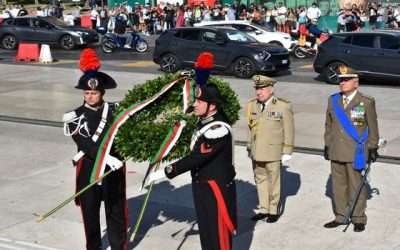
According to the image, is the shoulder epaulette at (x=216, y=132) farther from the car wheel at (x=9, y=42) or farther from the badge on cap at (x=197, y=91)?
the car wheel at (x=9, y=42)

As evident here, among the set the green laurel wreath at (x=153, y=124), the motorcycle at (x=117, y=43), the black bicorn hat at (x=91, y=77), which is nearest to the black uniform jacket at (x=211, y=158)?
the green laurel wreath at (x=153, y=124)

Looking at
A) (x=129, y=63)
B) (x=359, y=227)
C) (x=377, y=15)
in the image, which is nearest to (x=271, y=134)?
(x=359, y=227)

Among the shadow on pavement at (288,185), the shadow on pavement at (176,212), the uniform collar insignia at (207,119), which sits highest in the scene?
the uniform collar insignia at (207,119)

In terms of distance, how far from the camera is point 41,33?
30.9 meters

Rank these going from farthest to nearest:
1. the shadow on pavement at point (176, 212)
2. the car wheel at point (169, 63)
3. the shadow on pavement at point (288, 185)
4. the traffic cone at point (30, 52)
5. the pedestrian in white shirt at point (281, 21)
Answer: the pedestrian in white shirt at point (281, 21) → the traffic cone at point (30, 52) → the car wheel at point (169, 63) → the shadow on pavement at point (288, 185) → the shadow on pavement at point (176, 212)

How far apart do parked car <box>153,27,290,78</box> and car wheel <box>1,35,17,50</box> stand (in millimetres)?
10304

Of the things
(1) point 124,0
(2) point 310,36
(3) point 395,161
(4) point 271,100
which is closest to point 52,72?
(2) point 310,36

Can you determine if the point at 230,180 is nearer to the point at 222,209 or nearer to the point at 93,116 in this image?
the point at 222,209

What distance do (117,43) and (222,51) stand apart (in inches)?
345

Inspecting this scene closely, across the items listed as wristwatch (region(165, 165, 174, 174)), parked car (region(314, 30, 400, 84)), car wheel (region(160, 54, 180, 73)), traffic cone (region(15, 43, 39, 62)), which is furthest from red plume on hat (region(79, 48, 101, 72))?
traffic cone (region(15, 43, 39, 62))

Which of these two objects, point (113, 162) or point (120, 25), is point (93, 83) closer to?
point (113, 162)

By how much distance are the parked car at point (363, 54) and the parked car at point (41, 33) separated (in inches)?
540

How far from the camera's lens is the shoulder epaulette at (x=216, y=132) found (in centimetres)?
586

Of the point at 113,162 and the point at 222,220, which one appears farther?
the point at 113,162
